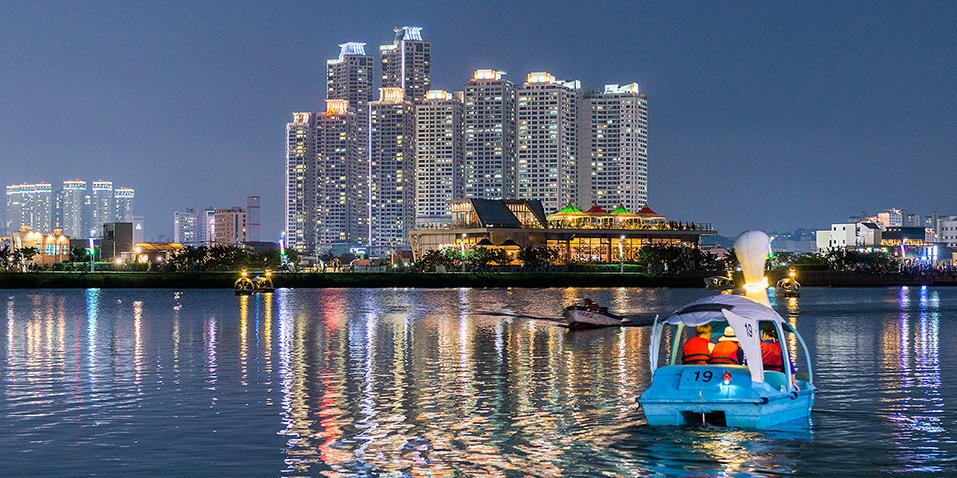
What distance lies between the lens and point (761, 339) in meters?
26.3

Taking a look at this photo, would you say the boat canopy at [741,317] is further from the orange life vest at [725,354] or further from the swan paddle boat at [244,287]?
the swan paddle boat at [244,287]

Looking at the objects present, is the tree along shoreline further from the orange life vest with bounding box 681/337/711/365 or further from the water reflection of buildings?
the orange life vest with bounding box 681/337/711/365

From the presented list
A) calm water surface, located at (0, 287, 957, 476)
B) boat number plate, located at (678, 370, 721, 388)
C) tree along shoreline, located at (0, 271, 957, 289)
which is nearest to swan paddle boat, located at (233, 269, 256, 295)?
tree along shoreline, located at (0, 271, 957, 289)

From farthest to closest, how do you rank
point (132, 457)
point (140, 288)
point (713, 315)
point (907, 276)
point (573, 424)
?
A: point (907, 276) < point (140, 288) < point (573, 424) < point (713, 315) < point (132, 457)

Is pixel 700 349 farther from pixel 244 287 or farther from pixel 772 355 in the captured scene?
pixel 244 287

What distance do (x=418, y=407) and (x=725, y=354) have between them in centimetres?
860

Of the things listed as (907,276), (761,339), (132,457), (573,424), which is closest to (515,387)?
(573,424)

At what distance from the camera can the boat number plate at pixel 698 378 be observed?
80.7ft

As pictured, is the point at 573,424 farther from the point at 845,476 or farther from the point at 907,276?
the point at 907,276

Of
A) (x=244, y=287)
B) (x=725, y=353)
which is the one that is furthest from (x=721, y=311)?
(x=244, y=287)

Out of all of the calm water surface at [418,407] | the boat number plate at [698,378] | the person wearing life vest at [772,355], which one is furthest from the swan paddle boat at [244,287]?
the boat number plate at [698,378]

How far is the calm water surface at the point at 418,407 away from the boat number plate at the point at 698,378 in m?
1.19

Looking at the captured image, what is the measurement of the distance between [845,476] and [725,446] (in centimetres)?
302

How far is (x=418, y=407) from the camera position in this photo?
30.1 meters
